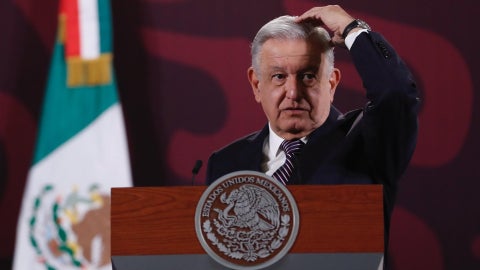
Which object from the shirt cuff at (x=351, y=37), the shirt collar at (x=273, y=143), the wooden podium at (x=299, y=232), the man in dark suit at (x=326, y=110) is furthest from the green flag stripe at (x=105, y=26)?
the wooden podium at (x=299, y=232)

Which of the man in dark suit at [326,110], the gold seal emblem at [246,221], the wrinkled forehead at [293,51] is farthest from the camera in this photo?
the wrinkled forehead at [293,51]

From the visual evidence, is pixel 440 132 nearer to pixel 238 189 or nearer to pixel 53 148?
pixel 53 148

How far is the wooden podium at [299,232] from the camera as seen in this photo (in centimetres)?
185

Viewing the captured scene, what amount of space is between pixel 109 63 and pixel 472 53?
166 cm

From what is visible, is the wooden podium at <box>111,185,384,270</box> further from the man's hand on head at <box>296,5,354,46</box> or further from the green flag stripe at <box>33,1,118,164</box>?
the green flag stripe at <box>33,1,118,164</box>

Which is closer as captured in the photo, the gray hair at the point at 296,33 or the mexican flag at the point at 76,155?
the gray hair at the point at 296,33

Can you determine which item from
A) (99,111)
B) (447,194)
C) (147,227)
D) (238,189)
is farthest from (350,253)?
(99,111)

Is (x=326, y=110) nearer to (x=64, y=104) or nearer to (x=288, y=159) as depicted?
(x=288, y=159)

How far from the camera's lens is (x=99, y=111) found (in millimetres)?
3887

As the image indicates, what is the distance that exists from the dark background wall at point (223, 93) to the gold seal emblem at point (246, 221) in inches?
75.9

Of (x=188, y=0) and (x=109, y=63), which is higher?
(x=188, y=0)

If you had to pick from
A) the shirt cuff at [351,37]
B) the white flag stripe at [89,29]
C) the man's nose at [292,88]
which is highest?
the shirt cuff at [351,37]

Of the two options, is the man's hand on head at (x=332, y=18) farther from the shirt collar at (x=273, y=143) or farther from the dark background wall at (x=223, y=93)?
the dark background wall at (x=223, y=93)

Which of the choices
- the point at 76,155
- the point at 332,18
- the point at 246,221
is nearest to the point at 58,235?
the point at 76,155
